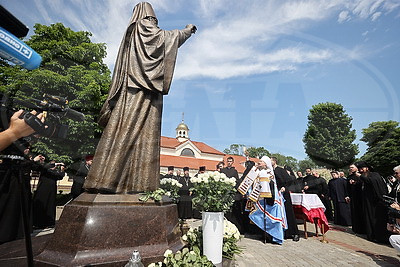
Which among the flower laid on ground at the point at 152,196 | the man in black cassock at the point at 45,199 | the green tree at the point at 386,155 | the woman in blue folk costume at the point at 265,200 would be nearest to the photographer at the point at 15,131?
the flower laid on ground at the point at 152,196

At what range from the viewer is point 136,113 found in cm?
372

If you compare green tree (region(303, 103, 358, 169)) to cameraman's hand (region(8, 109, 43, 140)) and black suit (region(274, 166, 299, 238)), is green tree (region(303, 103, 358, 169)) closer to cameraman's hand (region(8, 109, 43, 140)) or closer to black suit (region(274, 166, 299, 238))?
black suit (region(274, 166, 299, 238))

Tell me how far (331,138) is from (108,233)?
4668cm

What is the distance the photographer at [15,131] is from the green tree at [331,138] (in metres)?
45.2

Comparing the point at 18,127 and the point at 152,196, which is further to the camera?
the point at 152,196

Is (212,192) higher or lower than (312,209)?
higher

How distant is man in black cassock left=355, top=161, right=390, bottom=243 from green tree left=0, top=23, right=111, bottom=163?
574 inches

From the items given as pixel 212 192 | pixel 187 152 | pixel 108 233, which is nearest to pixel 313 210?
pixel 212 192

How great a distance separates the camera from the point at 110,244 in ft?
9.15

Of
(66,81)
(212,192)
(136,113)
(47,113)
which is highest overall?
(66,81)

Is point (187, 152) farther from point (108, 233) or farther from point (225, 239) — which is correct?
point (108, 233)

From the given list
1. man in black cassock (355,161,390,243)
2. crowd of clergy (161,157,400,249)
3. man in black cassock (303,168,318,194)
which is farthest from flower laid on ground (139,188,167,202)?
man in black cassock (303,168,318,194)

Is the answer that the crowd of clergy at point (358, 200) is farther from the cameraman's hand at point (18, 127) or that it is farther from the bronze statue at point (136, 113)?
the cameraman's hand at point (18, 127)

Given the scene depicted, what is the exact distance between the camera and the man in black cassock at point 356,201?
890cm
